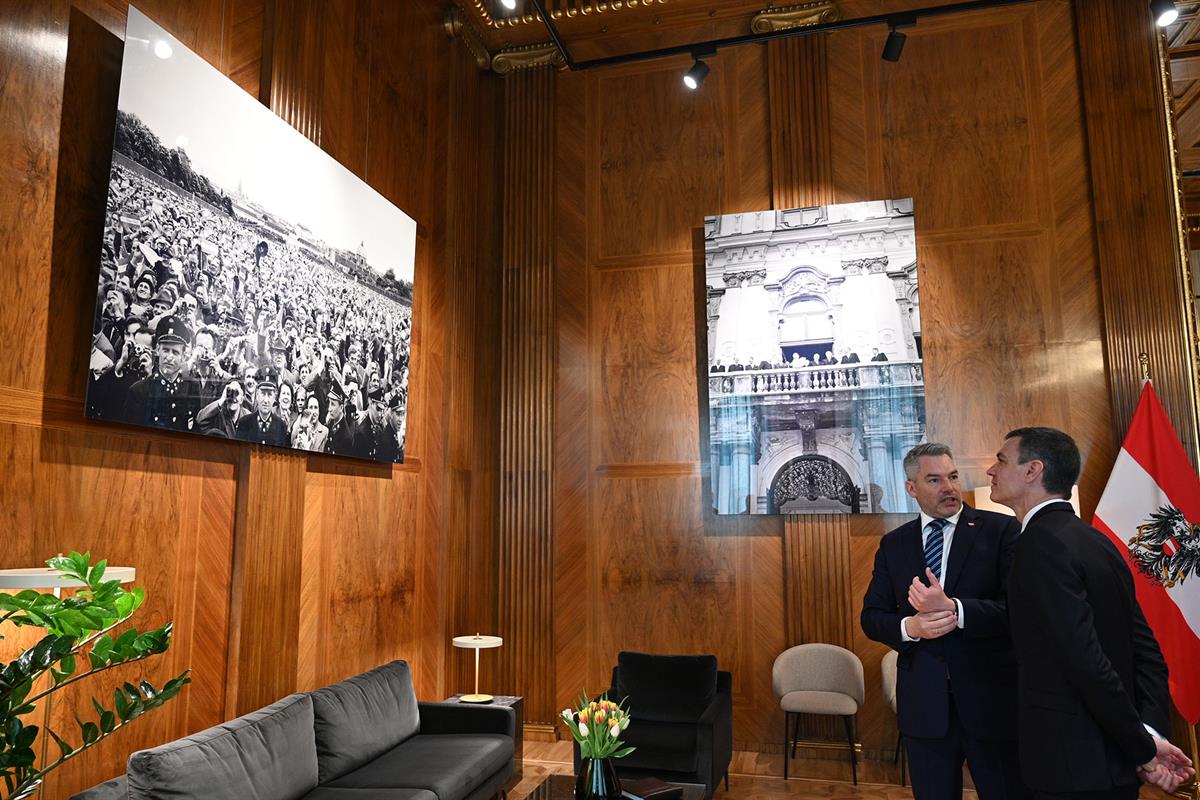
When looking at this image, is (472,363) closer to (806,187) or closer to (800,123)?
(806,187)

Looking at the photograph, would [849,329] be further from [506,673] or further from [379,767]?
[379,767]

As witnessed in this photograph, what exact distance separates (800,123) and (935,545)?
4150mm

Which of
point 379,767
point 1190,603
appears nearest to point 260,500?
point 379,767

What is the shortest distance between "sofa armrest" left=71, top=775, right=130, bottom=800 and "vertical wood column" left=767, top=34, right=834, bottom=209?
17.5 ft

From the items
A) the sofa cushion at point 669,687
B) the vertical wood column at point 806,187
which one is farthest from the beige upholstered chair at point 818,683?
the sofa cushion at point 669,687

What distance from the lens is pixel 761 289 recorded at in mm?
6168

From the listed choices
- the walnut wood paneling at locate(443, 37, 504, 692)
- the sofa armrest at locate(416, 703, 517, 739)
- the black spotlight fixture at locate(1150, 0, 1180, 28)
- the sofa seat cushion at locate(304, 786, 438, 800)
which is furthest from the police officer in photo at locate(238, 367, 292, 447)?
the black spotlight fixture at locate(1150, 0, 1180, 28)

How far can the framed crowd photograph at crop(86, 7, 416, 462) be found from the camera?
10.6 ft

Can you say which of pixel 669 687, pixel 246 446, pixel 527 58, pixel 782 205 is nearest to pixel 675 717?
pixel 669 687

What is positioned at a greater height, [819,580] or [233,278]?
[233,278]

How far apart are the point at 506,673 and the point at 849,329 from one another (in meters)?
3.57

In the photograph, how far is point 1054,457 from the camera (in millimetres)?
2541

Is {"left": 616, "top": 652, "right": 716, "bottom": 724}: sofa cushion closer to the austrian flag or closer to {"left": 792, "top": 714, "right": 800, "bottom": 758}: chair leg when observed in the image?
{"left": 792, "top": 714, "right": 800, "bottom": 758}: chair leg

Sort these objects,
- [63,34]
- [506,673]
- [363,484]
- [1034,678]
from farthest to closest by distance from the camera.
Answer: [506,673] → [363,484] → [63,34] → [1034,678]
